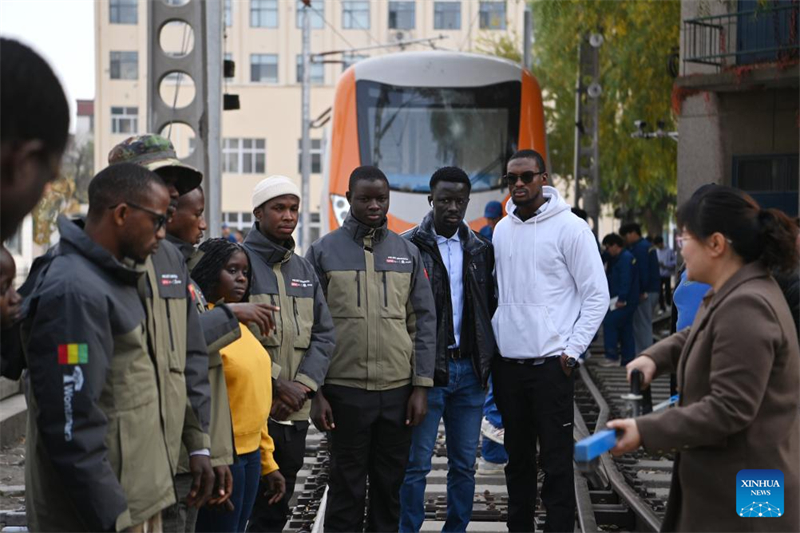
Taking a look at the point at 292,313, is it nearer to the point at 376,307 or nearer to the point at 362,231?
the point at 376,307

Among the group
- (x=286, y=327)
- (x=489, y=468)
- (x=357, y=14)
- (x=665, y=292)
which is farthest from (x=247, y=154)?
(x=286, y=327)

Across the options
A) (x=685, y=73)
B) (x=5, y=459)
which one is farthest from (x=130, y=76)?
(x=5, y=459)

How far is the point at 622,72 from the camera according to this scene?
2081 cm

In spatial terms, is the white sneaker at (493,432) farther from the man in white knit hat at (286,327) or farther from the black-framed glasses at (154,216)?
the black-framed glasses at (154,216)

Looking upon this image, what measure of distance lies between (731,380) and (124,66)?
57868mm

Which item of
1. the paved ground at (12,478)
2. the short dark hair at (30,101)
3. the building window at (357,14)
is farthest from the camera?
the building window at (357,14)

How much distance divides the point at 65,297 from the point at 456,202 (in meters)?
3.27

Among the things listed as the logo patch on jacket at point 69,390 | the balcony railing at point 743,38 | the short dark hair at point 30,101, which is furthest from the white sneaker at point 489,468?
the balcony railing at point 743,38

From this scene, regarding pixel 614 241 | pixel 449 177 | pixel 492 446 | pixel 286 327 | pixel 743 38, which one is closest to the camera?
pixel 286 327

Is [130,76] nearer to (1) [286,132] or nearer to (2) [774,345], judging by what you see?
(1) [286,132]

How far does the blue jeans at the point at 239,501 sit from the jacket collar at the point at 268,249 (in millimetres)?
1024

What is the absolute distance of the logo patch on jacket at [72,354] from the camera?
349cm

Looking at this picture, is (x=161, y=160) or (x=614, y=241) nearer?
(x=161, y=160)

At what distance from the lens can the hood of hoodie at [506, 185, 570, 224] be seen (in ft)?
21.2
